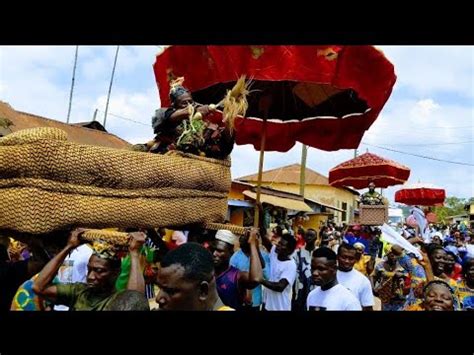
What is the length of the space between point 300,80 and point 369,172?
6714 mm

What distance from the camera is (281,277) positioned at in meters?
5.36

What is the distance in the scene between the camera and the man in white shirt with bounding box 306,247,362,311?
3656 millimetres

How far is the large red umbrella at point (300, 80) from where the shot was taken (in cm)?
349

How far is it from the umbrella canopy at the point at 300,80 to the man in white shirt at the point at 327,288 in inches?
48.6

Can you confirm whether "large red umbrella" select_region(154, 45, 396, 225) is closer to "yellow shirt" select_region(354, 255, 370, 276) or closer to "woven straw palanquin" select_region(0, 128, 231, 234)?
"woven straw palanquin" select_region(0, 128, 231, 234)

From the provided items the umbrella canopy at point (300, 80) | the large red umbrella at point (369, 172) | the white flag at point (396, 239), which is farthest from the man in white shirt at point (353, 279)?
the large red umbrella at point (369, 172)

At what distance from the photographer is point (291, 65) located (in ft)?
11.6

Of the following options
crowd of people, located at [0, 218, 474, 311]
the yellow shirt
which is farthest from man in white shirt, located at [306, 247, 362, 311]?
the yellow shirt

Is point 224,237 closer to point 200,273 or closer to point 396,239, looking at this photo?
point 396,239

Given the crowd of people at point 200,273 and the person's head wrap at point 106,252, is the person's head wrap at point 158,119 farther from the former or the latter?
the person's head wrap at point 106,252

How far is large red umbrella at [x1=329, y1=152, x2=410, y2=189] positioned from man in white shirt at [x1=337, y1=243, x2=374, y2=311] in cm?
530
